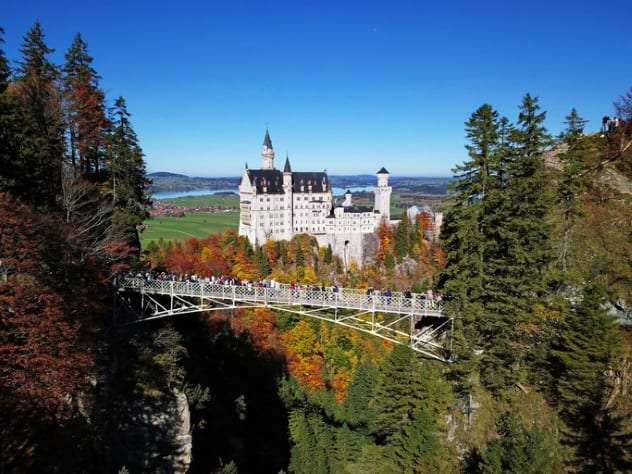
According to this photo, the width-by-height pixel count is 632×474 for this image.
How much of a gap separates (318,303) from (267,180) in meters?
71.4

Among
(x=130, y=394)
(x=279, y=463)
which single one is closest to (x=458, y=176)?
(x=130, y=394)

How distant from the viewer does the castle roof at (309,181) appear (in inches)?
3824

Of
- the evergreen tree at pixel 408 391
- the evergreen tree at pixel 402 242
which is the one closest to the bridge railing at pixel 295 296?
the evergreen tree at pixel 408 391

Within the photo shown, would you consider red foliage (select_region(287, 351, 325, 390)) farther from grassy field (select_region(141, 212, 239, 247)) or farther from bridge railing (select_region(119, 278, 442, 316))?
grassy field (select_region(141, 212, 239, 247))

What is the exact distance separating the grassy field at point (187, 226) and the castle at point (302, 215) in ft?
76.2

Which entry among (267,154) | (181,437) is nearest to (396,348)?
(181,437)

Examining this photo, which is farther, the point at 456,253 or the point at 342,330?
the point at 342,330

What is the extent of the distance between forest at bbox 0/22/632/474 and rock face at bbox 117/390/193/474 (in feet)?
0.30

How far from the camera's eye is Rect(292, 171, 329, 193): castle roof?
9712 cm

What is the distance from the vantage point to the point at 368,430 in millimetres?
32812

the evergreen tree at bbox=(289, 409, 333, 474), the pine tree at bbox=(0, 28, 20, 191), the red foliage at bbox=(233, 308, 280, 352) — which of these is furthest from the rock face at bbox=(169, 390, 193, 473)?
the red foliage at bbox=(233, 308, 280, 352)

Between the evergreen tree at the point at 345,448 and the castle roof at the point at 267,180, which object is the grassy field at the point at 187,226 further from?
the evergreen tree at the point at 345,448

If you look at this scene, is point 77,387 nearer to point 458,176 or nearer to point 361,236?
point 458,176

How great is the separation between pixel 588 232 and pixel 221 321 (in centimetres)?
3707
